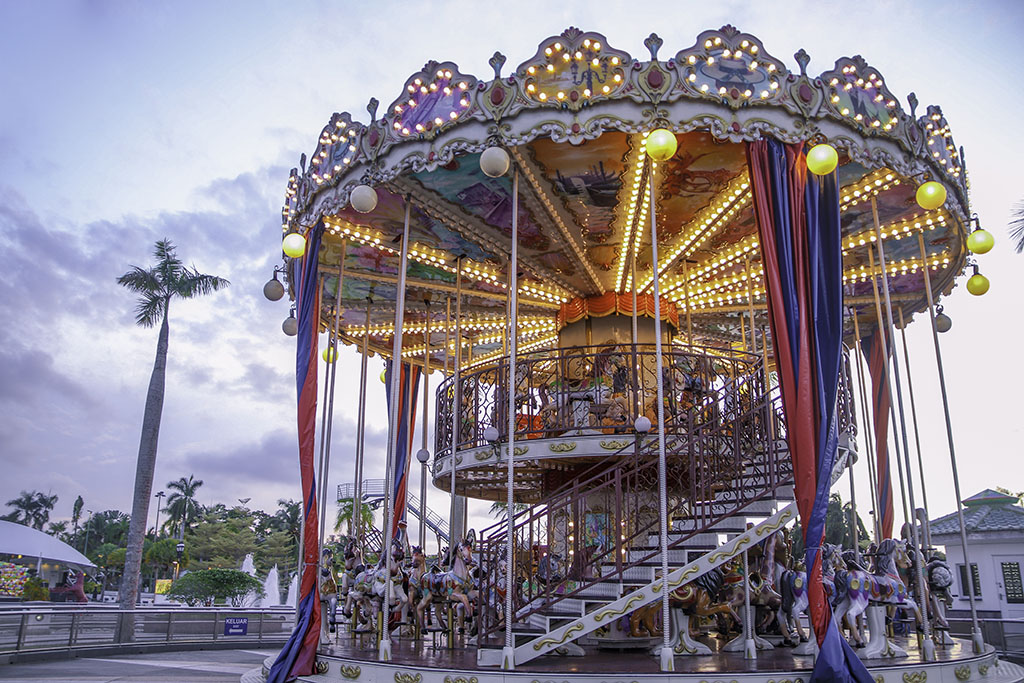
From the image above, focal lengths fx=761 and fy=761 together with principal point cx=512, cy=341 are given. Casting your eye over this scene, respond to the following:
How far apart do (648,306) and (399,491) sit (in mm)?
7244

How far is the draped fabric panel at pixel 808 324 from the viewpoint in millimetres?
7211

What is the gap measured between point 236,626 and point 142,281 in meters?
16.0

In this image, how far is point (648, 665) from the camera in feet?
25.1

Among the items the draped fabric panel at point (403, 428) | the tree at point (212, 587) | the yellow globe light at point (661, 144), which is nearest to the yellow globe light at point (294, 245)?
the yellow globe light at point (661, 144)

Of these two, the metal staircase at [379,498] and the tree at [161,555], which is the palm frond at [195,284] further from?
the tree at [161,555]

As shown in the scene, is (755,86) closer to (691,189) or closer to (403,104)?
(691,189)

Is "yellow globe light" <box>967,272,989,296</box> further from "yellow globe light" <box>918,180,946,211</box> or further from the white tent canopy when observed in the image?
the white tent canopy

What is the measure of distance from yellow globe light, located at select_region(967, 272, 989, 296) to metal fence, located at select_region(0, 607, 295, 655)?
15.9 m

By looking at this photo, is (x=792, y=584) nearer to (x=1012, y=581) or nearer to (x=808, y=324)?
(x=808, y=324)

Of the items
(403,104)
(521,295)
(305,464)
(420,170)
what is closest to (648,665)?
(305,464)

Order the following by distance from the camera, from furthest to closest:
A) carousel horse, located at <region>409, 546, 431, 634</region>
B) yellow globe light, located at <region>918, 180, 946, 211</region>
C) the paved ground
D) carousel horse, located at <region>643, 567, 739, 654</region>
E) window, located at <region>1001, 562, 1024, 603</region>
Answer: window, located at <region>1001, 562, 1024, 603</region> → the paved ground → carousel horse, located at <region>409, 546, 431, 634</region> → yellow globe light, located at <region>918, 180, 946, 211</region> → carousel horse, located at <region>643, 567, 739, 654</region>

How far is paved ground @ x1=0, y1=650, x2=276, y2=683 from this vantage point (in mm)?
11242

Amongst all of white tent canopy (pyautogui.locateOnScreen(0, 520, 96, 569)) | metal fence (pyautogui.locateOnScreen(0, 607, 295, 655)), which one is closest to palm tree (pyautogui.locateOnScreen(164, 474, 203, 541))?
white tent canopy (pyautogui.locateOnScreen(0, 520, 96, 569))

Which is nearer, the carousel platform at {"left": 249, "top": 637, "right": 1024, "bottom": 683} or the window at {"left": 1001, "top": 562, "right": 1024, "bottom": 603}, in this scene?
the carousel platform at {"left": 249, "top": 637, "right": 1024, "bottom": 683}
